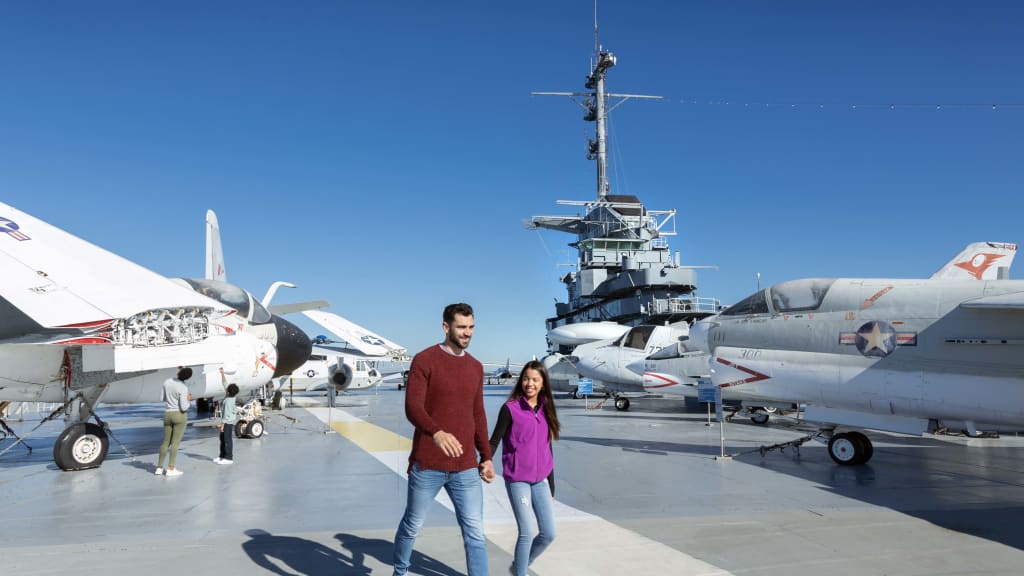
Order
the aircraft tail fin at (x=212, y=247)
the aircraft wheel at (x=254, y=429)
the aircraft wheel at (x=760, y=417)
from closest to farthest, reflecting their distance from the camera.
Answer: the aircraft wheel at (x=254, y=429), the aircraft wheel at (x=760, y=417), the aircraft tail fin at (x=212, y=247)

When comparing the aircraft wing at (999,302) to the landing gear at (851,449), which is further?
the landing gear at (851,449)

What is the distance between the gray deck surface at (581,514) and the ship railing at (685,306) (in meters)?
25.1

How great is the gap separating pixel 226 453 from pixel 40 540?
488 cm

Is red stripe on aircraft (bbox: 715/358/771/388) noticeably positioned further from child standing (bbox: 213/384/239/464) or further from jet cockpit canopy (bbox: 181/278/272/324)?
jet cockpit canopy (bbox: 181/278/272/324)

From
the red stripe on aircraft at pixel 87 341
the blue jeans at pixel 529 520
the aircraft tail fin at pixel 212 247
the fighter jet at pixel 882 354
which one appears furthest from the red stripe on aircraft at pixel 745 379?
the aircraft tail fin at pixel 212 247

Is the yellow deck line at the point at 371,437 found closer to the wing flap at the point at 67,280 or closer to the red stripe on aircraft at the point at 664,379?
the wing flap at the point at 67,280

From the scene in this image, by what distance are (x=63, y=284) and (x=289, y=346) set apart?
16.3ft

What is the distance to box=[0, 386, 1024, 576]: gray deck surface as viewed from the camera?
5000mm

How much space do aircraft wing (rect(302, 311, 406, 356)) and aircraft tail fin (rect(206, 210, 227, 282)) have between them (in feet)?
22.9

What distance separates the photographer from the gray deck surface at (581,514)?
500 centimetres

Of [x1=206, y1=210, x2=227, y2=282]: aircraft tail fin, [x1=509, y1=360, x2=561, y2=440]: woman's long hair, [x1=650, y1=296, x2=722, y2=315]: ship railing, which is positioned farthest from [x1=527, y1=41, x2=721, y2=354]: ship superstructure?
[x1=509, y1=360, x2=561, y2=440]: woman's long hair

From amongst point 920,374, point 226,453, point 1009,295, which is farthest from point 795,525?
point 226,453

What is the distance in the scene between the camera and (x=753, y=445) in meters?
12.8

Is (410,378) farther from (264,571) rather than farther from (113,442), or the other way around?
(113,442)
